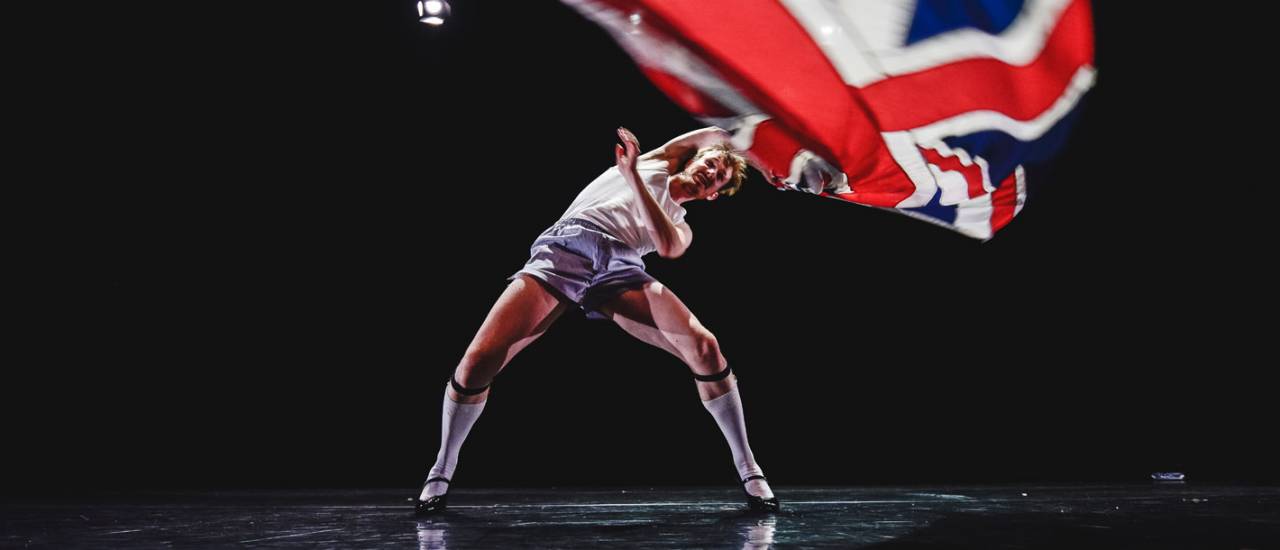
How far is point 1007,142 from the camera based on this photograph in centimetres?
196

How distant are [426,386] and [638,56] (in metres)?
2.65

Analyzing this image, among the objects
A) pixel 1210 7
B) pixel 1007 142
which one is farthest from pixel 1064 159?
pixel 1007 142

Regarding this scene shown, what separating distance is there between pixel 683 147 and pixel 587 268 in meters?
0.45

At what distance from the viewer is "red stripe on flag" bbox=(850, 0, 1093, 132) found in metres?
1.73

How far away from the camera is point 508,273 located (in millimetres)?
3887

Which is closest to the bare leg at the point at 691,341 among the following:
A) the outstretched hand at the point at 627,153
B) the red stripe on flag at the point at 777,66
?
the outstretched hand at the point at 627,153

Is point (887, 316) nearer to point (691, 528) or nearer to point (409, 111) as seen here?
point (409, 111)

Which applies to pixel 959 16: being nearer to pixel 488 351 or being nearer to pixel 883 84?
pixel 883 84

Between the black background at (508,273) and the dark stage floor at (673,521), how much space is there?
3.85 feet

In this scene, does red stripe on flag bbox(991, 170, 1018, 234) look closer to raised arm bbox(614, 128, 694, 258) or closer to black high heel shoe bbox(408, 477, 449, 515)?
raised arm bbox(614, 128, 694, 258)

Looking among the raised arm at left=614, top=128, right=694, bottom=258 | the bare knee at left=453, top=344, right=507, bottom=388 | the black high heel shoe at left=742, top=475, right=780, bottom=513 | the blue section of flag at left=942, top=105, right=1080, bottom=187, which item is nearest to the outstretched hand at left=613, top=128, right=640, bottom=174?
the raised arm at left=614, top=128, right=694, bottom=258

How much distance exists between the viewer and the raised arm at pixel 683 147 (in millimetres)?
2240

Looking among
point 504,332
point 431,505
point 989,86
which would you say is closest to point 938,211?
point 989,86

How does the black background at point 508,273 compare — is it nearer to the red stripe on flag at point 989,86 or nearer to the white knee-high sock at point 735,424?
the white knee-high sock at point 735,424
